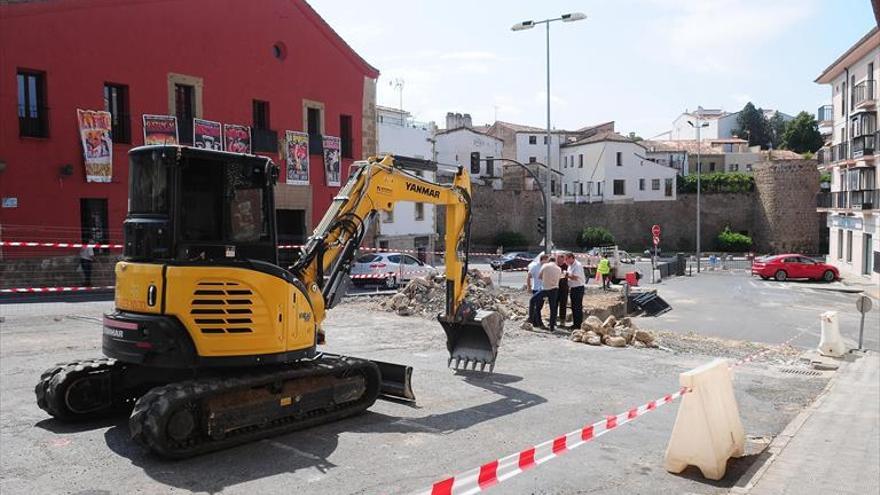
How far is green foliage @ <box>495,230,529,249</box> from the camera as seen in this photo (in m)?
63.3

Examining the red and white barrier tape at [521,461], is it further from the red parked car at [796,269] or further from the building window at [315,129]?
the red parked car at [796,269]

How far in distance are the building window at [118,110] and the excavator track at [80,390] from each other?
55.3 feet

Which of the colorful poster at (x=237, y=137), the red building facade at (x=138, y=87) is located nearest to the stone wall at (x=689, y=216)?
the red building facade at (x=138, y=87)

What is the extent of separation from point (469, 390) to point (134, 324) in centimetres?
481

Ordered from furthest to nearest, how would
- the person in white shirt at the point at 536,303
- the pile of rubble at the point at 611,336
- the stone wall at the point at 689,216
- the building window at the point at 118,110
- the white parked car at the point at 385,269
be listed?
the stone wall at the point at 689,216, the white parked car at the point at 385,269, the building window at the point at 118,110, the person in white shirt at the point at 536,303, the pile of rubble at the point at 611,336

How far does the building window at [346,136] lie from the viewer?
103 feet

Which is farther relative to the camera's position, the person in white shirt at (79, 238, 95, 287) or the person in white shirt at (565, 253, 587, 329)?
the person in white shirt at (79, 238, 95, 287)

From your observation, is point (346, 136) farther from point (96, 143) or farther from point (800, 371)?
point (800, 371)

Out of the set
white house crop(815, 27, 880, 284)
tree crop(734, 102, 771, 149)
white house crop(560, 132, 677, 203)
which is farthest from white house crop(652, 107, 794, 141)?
white house crop(815, 27, 880, 284)

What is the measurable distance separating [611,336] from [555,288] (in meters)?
1.78

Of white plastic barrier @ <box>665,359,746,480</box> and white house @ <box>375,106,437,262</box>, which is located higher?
white house @ <box>375,106,437,262</box>

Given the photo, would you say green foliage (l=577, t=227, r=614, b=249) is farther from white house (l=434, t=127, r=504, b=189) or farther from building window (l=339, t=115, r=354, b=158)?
building window (l=339, t=115, r=354, b=158)

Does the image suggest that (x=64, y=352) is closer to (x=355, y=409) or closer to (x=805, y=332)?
(x=355, y=409)

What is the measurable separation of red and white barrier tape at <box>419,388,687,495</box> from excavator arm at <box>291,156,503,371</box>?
2620 mm
